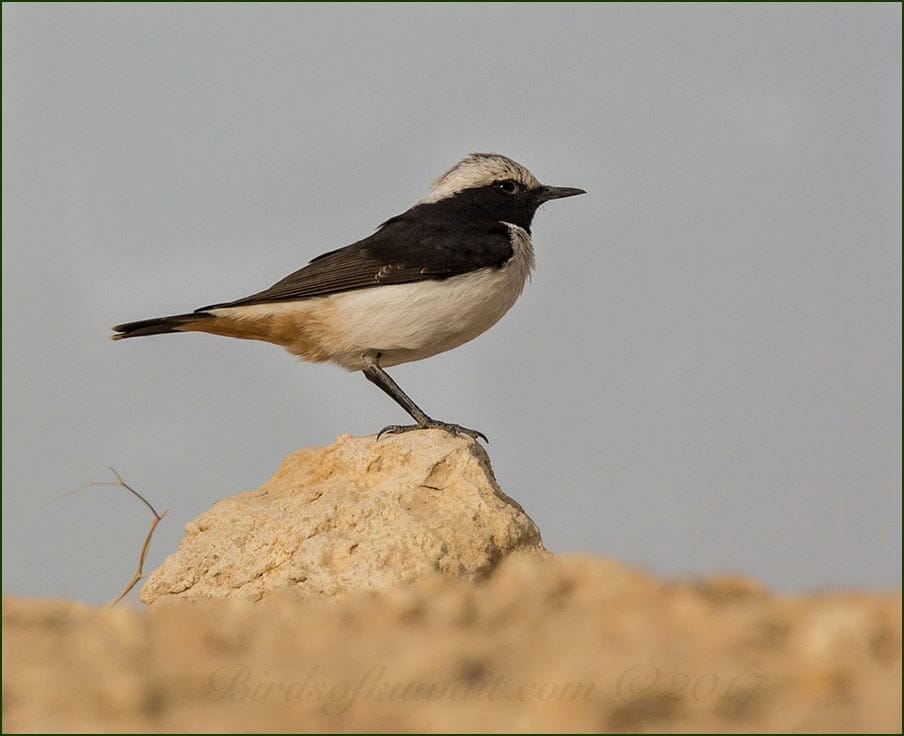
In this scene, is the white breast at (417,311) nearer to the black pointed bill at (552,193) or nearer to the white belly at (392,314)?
the white belly at (392,314)

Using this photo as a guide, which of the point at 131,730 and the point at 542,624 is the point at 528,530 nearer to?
the point at 542,624

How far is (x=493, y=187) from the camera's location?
28.6 ft

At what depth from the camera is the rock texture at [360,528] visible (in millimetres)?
6289

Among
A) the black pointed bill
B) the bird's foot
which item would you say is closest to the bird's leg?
the bird's foot

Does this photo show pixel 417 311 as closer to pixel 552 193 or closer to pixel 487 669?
pixel 552 193

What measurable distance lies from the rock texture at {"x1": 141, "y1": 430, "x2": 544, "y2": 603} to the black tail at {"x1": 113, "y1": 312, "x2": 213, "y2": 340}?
143cm

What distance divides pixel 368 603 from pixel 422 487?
6.58ft

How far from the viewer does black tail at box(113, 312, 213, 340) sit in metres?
7.93

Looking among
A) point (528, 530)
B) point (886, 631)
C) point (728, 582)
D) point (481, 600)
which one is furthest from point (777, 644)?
point (528, 530)

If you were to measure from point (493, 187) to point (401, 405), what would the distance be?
1889 millimetres

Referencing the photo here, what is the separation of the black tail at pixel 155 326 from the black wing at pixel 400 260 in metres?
0.11

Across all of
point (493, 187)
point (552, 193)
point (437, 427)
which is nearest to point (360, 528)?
point (437, 427)

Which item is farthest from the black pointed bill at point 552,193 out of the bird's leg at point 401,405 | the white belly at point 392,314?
the bird's leg at point 401,405

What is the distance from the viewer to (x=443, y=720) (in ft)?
10.1
